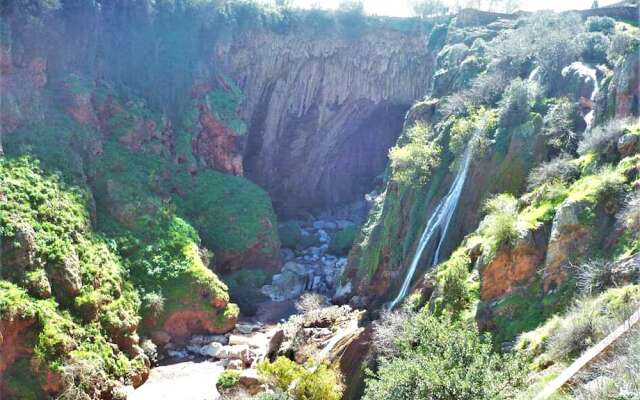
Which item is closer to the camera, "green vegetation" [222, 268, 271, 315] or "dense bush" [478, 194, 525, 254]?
"dense bush" [478, 194, 525, 254]

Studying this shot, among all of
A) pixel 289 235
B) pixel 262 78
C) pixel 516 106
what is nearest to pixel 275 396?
pixel 516 106

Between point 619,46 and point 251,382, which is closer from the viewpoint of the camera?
point 251,382

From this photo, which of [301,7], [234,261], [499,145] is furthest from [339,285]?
[301,7]

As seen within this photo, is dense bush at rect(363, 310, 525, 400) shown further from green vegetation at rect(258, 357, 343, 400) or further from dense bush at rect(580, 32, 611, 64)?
dense bush at rect(580, 32, 611, 64)

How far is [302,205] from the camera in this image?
186 ft

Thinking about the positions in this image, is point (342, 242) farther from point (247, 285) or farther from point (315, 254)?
point (247, 285)

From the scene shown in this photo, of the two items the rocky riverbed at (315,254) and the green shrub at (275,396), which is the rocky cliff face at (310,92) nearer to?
the rocky riverbed at (315,254)

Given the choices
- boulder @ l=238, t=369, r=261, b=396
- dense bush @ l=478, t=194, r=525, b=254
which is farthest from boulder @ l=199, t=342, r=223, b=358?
dense bush @ l=478, t=194, r=525, b=254

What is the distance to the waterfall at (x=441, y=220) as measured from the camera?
77.6ft

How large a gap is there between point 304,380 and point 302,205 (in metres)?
39.5

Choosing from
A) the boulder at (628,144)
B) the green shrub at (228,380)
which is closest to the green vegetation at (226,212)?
the green shrub at (228,380)

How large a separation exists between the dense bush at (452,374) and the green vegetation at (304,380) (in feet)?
14.5

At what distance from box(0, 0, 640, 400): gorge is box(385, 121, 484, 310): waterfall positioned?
194 millimetres

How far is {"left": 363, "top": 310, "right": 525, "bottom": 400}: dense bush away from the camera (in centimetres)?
1093
